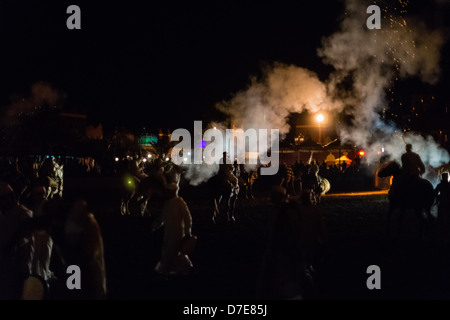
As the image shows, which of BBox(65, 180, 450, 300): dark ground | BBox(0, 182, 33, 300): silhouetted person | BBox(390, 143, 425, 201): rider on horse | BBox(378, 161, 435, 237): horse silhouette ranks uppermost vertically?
BBox(390, 143, 425, 201): rider on horse

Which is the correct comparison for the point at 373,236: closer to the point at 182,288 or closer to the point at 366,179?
the point at 182,288

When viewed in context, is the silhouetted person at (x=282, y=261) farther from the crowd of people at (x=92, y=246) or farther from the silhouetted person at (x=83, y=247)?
the silhouetted person at (x=83, y=247)

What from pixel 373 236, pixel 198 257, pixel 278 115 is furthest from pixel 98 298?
pixel 278 115

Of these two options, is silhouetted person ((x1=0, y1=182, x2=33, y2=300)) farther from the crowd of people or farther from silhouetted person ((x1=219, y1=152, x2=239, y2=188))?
silhouetted person ((x1=219, y1=152, x2=239, y2=188))

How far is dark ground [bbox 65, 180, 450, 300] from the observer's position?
6.75 metres

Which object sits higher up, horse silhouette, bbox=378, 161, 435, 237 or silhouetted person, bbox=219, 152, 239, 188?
silhouetted person, bbox=219, 152, 239, 188

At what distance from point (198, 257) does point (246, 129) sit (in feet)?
87.6

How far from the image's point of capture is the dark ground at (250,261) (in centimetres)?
675

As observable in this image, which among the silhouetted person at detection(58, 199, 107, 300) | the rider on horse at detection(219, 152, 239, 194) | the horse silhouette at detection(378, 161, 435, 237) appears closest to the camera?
the silhouetted person at detection(58, 199, 107, 300)

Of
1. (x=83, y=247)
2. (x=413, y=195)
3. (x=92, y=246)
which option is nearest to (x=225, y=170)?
(x=413, y=195)

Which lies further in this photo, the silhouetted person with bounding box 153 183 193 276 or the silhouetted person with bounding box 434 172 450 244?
the silhouetted person with bounding box 434 172 450 244

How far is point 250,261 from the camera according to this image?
340 inches

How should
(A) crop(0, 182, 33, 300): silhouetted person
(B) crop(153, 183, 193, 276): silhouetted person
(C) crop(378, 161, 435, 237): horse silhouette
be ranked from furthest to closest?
(C) crop(378, 161, 435, 237): horse silhouette, (B) crop(153, 183, 193, 276): silhouetted person, (A) crop(0, 182, 33, 300): silhouetted person

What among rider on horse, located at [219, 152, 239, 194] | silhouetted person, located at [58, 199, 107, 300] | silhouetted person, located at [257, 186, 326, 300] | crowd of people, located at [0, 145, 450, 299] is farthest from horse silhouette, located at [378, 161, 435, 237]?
silhouetted person, located at [58, 199, 107, 300]
